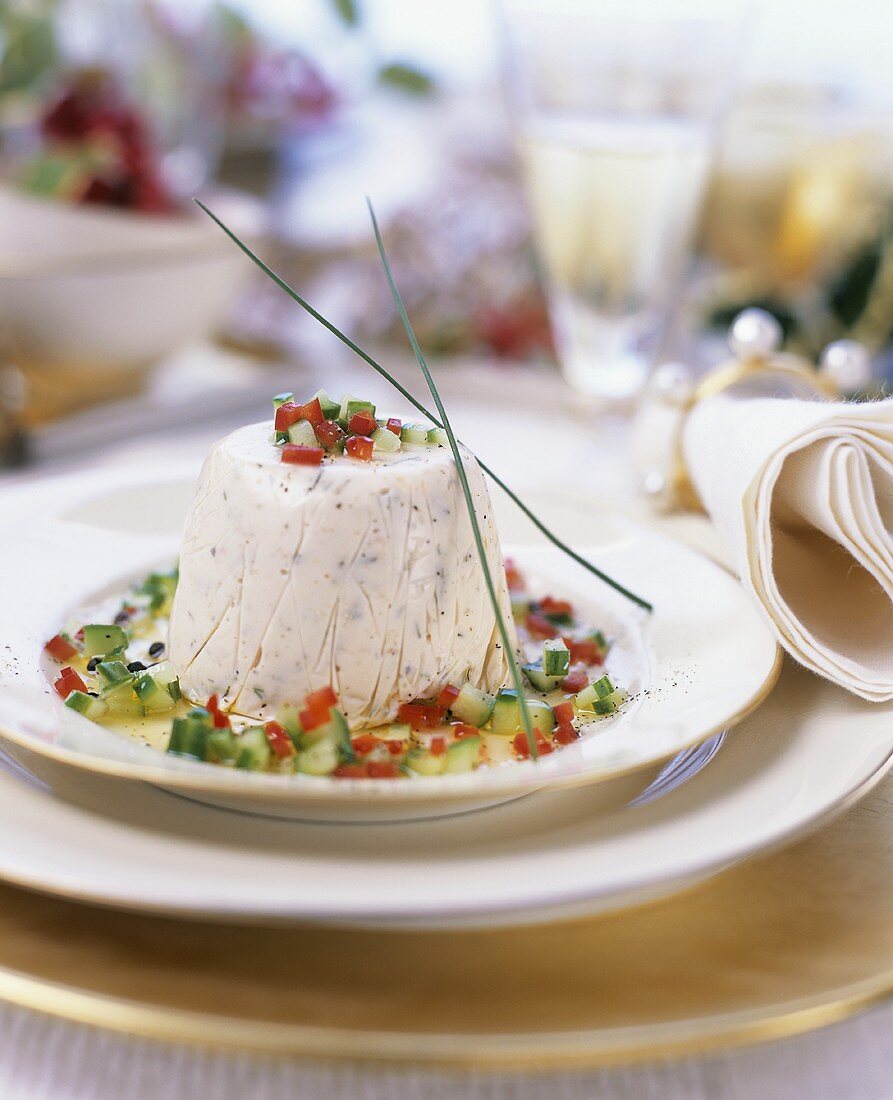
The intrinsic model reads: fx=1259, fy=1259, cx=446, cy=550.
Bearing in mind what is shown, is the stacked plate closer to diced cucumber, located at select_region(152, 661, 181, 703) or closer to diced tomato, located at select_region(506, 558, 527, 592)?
diced cucumber, located at select_region(152, 661, 181, 703)

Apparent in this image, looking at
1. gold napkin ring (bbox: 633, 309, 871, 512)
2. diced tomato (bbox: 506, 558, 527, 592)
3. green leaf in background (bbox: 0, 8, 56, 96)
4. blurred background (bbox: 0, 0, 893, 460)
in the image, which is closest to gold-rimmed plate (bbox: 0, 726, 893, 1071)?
diced tomato (bbox: 506, 558, 527, 592)

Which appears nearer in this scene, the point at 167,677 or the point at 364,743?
the point at 364,743

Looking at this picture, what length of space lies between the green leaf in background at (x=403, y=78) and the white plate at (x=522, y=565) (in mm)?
1700

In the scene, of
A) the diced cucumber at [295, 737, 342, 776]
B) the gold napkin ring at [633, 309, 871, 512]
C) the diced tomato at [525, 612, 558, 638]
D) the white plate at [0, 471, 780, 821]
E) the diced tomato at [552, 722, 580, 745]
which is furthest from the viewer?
the gold napkin ring at [633, 309, 871, 512]

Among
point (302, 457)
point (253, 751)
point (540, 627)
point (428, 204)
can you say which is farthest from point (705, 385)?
point (428, 204)

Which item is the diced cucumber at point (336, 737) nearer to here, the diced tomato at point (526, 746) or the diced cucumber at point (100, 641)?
the diced tomato at point (526, 746)

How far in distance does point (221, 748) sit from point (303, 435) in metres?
0.33

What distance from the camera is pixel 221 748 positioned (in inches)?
39.8

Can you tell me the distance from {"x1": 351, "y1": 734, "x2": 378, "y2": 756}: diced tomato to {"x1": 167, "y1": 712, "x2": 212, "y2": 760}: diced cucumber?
0.13 m

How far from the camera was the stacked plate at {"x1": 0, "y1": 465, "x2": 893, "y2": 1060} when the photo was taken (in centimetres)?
81

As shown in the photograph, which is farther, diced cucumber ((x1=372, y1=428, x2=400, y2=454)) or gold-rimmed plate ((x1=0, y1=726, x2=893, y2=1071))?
diced cucumber ((x1=372, y1=428, x2=400, y2=454))

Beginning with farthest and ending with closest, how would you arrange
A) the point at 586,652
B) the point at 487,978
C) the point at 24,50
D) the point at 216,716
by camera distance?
the point at 24,50 → the point at 586,652 → the point at 216,716 → the point at 487,978

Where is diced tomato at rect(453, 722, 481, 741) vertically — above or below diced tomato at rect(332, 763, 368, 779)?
below

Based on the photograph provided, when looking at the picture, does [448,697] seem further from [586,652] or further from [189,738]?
[189,738]
